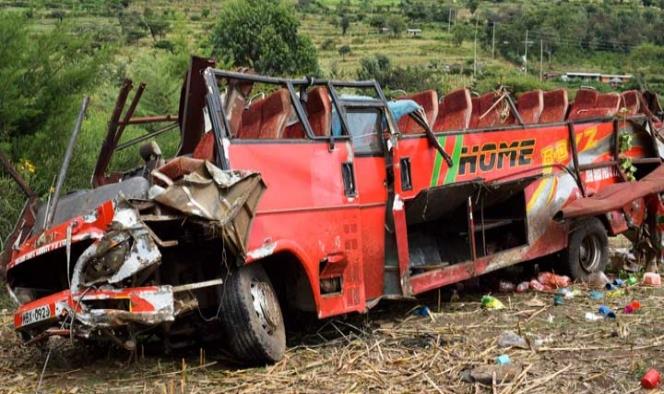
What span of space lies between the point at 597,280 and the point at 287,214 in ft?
17.1

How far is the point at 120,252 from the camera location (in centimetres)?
564

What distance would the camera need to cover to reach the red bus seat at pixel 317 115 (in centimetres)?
734

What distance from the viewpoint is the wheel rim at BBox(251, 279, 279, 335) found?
6375 millimetres

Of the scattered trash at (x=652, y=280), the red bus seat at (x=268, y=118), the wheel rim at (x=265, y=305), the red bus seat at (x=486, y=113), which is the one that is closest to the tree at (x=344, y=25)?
the red bus seat at (x=486, y=113)

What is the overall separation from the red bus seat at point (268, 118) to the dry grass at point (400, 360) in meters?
1.85

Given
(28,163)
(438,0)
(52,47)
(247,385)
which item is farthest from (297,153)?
(438,0)

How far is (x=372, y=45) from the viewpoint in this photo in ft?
244

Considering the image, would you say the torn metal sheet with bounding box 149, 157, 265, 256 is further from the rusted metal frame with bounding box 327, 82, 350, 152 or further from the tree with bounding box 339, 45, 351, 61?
the tree with bounding box 339, 45, 351, 61

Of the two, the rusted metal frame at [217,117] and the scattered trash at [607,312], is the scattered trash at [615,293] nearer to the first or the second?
the scattered trash at [607,312]

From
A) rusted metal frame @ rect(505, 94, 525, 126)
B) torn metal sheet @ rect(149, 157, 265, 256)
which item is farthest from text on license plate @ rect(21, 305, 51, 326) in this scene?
rusted metal frame @ rect(505, 94, 525, 126)

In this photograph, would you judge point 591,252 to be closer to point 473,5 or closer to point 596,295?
point 596,295

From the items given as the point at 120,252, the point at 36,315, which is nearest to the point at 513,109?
the point at 120,252

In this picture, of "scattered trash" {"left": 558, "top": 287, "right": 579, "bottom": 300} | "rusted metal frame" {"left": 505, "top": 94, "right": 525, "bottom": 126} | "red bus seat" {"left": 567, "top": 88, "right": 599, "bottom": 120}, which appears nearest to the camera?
"scattered trash" {"left": 558, "top": 287, "right": 579, "bottom": 300}

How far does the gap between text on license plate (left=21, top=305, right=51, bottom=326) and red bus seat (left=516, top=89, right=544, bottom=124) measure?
6.66 meters
